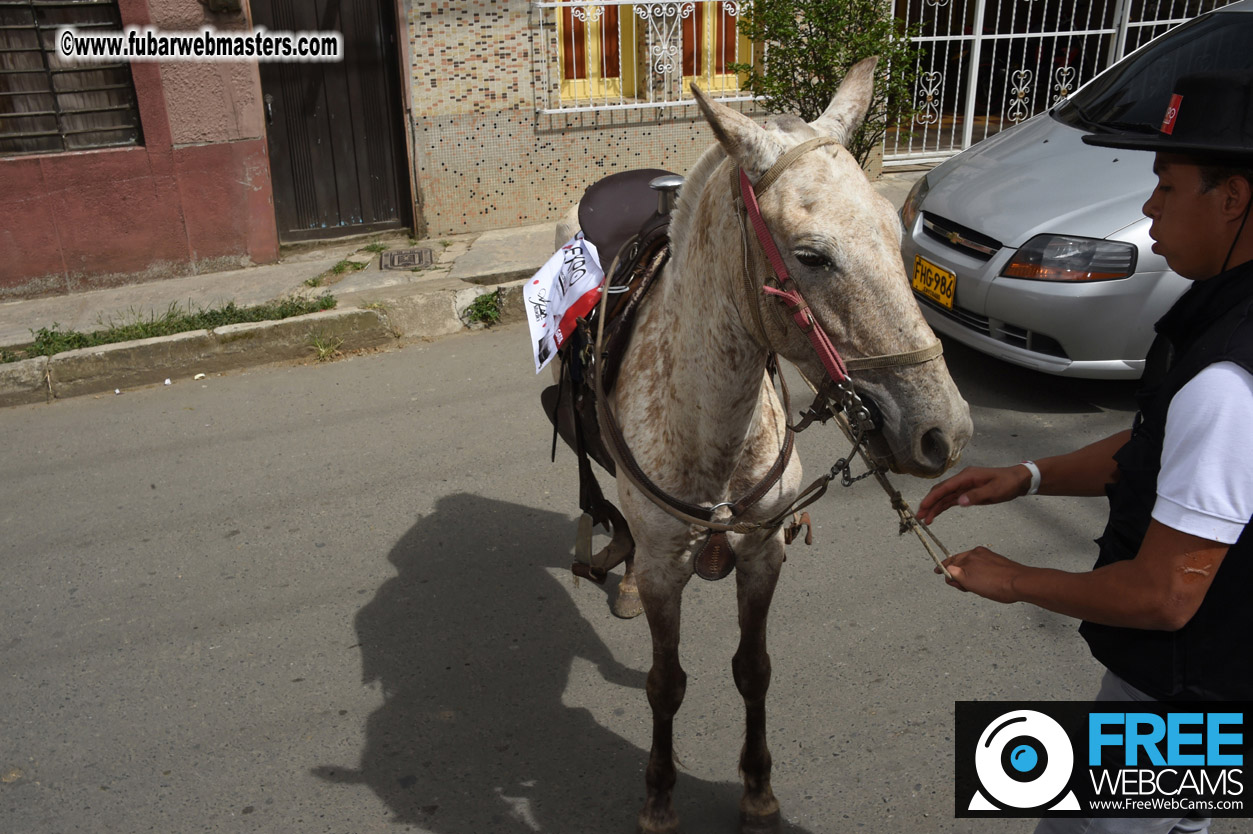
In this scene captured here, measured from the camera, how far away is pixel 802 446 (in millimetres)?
5113

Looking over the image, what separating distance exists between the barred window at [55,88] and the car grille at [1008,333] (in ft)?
21.0

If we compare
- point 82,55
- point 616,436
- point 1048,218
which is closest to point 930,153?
point 1048,218

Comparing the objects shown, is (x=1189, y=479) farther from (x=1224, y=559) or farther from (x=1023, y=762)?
(x=1023, y=762)

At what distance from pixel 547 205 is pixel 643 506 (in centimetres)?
659

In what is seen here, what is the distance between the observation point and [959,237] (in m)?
5.69

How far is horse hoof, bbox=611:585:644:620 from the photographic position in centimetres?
391

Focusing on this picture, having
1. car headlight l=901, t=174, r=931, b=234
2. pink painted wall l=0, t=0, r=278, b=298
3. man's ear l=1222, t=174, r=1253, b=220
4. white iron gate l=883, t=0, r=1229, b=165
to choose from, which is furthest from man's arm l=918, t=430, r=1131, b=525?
white iron gate l=883, t=0, r=1229, b=165

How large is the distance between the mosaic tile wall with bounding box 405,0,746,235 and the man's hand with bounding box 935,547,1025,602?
23.7ft

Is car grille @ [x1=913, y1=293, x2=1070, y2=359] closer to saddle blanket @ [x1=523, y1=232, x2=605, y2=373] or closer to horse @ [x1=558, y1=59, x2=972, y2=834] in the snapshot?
saddle blanket @ [x1=523, y1=232, x2=605, y2=373]

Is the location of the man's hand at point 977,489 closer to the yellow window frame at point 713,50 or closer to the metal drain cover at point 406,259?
the metal drain cover at point 406,259

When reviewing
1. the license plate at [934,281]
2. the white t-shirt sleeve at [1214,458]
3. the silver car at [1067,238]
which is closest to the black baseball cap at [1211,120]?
the white t-shirt sleeve at [1214,458]

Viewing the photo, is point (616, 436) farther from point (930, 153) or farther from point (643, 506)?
point (930, 153)

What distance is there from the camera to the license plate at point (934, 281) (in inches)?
220

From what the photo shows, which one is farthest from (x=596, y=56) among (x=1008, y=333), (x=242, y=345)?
(x=1008, y=333)
